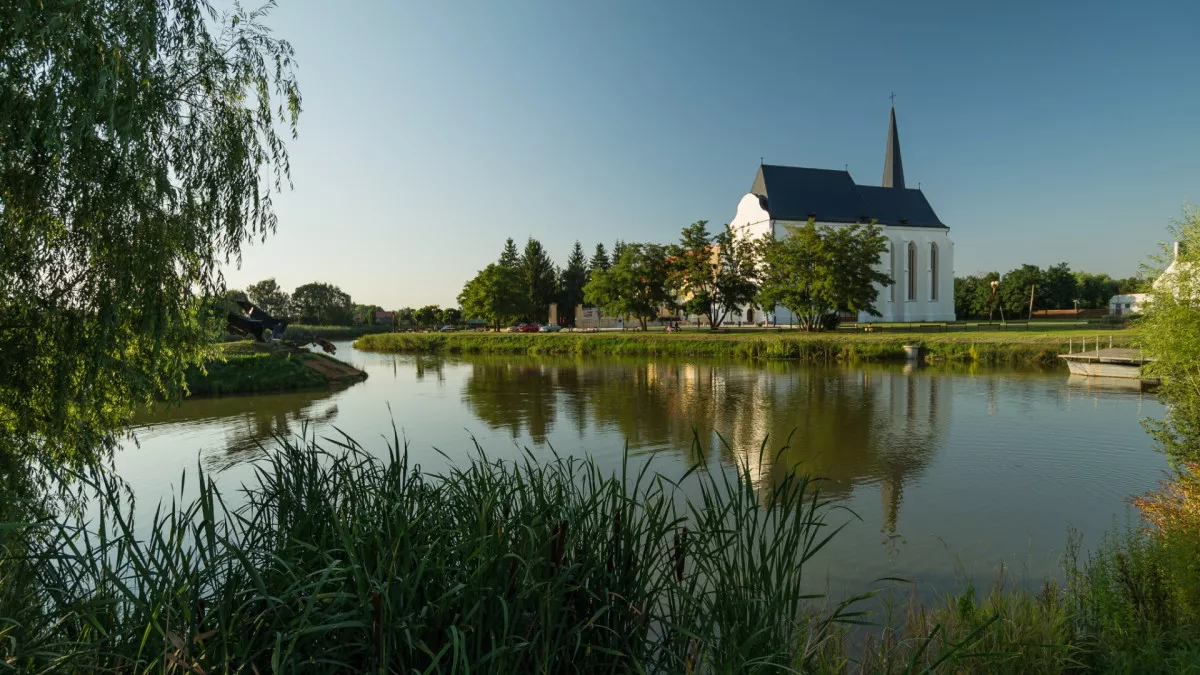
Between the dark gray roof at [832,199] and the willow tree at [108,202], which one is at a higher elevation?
the dark gray roof at [832,199]

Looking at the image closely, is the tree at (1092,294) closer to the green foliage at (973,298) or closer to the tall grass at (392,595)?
the green foliage at (973,298)

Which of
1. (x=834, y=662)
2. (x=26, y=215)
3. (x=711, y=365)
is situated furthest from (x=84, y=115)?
(x=711, y=365)

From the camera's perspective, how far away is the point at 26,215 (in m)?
5.15

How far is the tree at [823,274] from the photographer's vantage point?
3716cm

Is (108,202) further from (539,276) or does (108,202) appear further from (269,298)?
(269,298)

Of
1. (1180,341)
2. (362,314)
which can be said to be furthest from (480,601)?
(362,314)

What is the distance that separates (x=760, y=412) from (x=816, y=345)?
16.1 m

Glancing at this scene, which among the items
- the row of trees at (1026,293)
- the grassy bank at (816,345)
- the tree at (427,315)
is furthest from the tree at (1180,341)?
the tree at (427,315)

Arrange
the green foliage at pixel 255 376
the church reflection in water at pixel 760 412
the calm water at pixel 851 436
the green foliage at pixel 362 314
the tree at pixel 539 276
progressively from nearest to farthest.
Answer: the calm water at pixel 851 436 < the church reflection in water at pixel 760 412 < the green foliage at pixel 255 376 < the tree at pixel 539 276 < the green foliage at pixel 362 314

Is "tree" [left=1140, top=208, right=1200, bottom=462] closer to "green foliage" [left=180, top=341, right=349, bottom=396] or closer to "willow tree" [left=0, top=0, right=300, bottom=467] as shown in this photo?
"willow tree" [left=0, top=0, right=300, bottom=467]

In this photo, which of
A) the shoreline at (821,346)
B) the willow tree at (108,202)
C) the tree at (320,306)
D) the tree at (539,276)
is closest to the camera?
the willow tree at (108,202)

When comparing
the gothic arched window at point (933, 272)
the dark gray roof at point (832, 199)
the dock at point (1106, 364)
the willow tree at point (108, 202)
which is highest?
the dark gray roof at point (832, 199)

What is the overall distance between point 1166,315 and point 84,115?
11.6 metres

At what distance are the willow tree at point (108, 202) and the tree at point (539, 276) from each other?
64639mm
